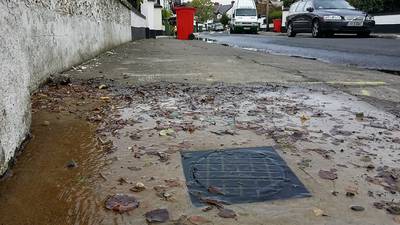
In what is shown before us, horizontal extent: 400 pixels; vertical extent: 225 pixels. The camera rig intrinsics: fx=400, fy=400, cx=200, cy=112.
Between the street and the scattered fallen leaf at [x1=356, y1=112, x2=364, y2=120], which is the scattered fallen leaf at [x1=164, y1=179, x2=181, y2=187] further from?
the scattered fallen leaf at [x1=356, y1=112, x2=364, y2=120]

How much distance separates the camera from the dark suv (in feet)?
49.2

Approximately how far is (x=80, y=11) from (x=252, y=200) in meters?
5.24

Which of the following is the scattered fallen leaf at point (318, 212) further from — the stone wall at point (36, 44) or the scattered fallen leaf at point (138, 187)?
the stone wall at point (36, 44)

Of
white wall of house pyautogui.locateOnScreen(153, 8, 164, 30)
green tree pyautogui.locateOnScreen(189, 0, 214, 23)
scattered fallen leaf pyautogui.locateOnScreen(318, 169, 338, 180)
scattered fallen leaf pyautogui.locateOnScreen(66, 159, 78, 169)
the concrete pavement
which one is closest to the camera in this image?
scattered fallen leaf pyautogui.locateOnScreen(318, 169, 338, 180)

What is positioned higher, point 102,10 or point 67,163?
point 102,10

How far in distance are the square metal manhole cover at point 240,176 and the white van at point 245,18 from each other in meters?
32.2

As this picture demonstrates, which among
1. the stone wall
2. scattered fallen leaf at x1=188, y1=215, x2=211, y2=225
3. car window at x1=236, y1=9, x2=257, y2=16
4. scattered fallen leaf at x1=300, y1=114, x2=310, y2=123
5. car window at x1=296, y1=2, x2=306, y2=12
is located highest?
car window at x1=236, y1=9, x2=257, y2=16

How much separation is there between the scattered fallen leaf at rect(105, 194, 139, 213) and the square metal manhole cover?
0.24 meters

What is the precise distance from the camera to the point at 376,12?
2241cm

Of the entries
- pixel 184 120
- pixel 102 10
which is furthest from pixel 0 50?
pixel 102 10

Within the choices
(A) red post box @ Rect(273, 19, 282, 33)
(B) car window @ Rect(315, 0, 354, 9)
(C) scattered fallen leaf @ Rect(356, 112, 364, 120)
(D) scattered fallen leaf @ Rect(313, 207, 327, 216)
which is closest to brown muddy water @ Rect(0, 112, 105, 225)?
(D) scattered fallen leaf @ Rect(313, 207, 327, 216)

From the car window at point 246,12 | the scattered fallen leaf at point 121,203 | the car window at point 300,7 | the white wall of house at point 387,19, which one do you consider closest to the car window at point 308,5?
the car window at point 300,7

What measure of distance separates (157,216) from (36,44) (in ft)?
9.25

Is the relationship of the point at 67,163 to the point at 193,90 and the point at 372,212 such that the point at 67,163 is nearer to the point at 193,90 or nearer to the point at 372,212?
the point at 372,212
